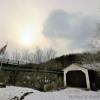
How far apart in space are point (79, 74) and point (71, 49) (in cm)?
3309

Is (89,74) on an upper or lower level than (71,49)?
lower

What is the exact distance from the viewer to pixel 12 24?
16.7 m

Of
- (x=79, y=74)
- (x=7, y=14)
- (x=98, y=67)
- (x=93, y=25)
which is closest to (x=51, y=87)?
(x=79, y=74)

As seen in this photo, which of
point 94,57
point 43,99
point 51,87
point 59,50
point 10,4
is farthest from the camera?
point 59,50

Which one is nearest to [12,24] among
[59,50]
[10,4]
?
[10,4]

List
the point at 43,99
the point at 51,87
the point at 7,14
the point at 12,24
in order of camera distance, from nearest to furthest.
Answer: the point at 43,99
the point at 7,14
the point at 12,24
the point at 51,87

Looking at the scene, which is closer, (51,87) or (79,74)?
(51,87)

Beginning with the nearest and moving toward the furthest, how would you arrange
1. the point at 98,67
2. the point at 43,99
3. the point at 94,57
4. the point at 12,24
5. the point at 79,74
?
the point at 43,99 < the point at 12,24 < the point at 79,74 < the point at 98,67 < the point at 94,57

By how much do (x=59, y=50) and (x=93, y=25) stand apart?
1106 inches

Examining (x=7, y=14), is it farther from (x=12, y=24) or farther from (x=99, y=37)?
(x=99, y=37)

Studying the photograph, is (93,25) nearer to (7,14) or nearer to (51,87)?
(51,87)

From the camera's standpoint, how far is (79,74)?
68.9 feet

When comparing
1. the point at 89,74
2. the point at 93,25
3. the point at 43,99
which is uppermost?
the point at 93,25

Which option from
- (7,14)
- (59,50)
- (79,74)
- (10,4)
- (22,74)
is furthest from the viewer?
(59,50)
